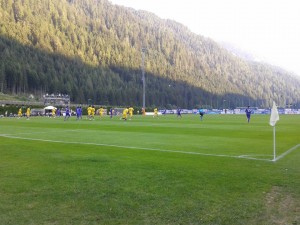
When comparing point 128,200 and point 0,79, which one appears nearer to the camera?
point 128,200

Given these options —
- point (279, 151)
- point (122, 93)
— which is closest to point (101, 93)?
point (122, 93)

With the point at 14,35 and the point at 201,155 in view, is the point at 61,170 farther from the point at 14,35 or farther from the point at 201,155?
the point at 14,35

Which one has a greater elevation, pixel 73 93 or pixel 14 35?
pixel 14 35

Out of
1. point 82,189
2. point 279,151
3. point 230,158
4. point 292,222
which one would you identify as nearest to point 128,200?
point 82,189

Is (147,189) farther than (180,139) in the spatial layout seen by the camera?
No

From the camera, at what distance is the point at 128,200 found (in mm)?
8414

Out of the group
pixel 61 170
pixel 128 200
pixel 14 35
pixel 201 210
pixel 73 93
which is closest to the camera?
pixel 201 210

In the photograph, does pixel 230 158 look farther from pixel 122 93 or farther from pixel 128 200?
pixel 122 93

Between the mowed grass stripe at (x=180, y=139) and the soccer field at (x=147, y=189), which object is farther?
the mowed grass stripe at (x=180, y=139)

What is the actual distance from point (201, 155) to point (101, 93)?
173715 mm

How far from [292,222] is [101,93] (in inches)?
7191

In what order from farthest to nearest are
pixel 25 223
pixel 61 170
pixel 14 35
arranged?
pixel 14 35, pixel 61 170, pixel 25 223

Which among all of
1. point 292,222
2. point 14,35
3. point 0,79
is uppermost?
point 14,35

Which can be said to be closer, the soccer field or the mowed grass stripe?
the soccer field
